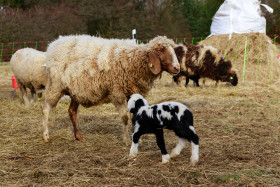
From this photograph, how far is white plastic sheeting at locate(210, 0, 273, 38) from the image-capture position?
14195mm

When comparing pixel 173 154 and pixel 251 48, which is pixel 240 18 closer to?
pixel 251 48

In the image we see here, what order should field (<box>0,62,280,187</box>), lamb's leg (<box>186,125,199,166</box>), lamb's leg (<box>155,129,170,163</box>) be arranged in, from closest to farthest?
field (<box>0,62,280,187</box>) → lamb's leg (<box>186,125,199,166</box>) → lamb's leg (<box>155,129,170,163</box>)

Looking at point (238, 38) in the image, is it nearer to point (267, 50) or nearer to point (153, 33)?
point (267, 50)

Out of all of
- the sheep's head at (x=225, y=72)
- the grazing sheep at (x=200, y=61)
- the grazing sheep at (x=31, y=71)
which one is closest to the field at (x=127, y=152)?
the grazing sheep at (x=31, y=71)

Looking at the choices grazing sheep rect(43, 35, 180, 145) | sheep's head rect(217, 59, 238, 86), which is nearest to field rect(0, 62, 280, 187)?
grazing sheep rect(43, 35, 180, 145)

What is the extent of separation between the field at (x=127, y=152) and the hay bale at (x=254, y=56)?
232 inches

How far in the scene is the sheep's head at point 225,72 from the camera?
11461 mm

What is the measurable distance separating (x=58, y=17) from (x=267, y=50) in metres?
17.3

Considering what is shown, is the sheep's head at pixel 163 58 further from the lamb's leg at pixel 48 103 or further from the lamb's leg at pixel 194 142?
the lamb's leg at pixel 48 103

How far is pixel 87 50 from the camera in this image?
4906mm

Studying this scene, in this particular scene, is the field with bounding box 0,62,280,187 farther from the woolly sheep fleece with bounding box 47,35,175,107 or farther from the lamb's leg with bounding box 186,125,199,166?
the woolly sheep fleece with bounding box 47,35,175,107

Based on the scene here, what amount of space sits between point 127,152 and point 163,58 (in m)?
1.47

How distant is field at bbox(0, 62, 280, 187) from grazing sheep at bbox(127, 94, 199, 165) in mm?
185

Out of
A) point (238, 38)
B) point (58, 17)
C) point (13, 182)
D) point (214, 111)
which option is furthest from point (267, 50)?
point (58, 17)
